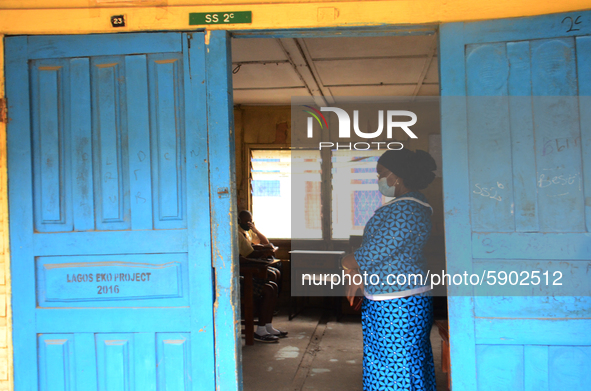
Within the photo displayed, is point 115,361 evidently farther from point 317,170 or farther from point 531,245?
point 317,170

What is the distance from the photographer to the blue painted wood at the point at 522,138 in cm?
216

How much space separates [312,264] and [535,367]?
182 inches

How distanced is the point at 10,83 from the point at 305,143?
5015mm

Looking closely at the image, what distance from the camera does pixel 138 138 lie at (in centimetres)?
232

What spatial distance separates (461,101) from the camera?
2.22m

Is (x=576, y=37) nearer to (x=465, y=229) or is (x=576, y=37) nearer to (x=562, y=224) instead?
(x=562, y=224)

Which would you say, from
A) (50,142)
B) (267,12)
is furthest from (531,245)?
(50,142)

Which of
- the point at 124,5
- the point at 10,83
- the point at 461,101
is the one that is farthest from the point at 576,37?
the point at 10,83

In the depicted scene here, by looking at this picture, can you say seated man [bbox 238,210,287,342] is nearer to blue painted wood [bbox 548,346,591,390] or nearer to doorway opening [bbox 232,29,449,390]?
doorway opening [bbox 232,29,449,390]

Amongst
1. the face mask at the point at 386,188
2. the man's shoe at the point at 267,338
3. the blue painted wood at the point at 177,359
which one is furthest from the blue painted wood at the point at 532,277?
the man's shoe at the point at 267,338

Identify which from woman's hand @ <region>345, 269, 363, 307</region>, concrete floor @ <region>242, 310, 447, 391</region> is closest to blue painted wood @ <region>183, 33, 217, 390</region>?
woman's hand @ <region>345, 269, 363, 307</region>

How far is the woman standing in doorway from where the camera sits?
243 cm

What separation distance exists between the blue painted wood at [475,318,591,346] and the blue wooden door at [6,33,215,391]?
1.40 m

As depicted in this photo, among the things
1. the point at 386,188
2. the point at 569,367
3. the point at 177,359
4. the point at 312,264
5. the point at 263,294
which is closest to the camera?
the point at 569,367
